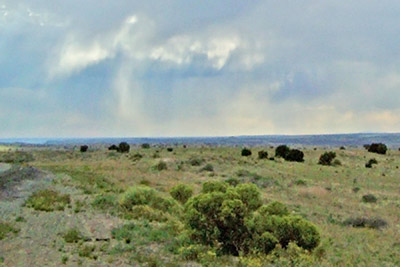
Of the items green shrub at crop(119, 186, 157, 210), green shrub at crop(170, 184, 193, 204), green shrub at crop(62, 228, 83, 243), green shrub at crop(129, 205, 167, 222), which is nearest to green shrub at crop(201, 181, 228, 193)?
green shrub at crop(129, 205, 167, 222)

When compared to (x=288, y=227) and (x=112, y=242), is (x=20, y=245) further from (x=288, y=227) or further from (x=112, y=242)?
(x=288, y=227)

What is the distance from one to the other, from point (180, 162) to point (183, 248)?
4584 cm

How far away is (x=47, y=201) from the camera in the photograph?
2252 centimetres

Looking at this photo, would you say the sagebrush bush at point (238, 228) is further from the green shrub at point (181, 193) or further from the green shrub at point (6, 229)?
the green shrub at point (181, 193)

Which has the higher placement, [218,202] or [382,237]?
[218,202]

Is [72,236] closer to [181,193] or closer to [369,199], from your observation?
[181,193]

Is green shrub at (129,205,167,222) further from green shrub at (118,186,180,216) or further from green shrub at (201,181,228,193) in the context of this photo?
green shrub at (201,181,228,193)

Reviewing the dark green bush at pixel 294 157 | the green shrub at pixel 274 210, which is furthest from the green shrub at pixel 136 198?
the dark green bush at pixel 294 157

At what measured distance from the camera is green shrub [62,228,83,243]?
15.4 m

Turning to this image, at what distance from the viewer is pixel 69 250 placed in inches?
564

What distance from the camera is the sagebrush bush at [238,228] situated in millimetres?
15766

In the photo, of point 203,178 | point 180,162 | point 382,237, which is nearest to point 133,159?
point 180,162

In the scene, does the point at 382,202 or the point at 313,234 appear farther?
the point at 382,202

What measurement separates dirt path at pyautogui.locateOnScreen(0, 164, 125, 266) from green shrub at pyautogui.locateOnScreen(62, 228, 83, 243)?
19cm
